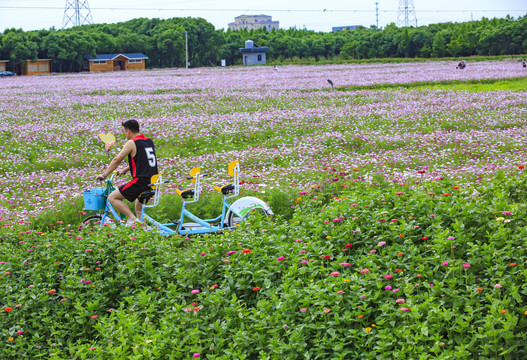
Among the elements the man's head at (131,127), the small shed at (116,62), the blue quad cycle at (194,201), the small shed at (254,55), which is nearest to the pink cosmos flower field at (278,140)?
the blue quad cycle at (194,201)

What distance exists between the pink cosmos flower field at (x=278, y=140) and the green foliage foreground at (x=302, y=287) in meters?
2.27

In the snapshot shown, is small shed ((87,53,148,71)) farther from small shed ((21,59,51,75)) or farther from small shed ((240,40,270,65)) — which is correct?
small shed ((240,40,270,65))

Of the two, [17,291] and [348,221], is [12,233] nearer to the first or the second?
[17,291]

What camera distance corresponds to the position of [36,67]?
308ft

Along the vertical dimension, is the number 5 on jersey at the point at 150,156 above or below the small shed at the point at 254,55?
below

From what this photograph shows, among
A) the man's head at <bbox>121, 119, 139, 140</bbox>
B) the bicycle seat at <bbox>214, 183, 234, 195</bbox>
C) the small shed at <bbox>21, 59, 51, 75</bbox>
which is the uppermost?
the small shed at <bbox>21, 59, 51, 75</bbox>

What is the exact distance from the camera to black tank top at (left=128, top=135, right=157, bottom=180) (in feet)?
25.1

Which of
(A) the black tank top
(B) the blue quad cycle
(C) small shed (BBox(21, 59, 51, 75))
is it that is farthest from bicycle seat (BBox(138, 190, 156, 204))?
(C) small shed (BBox(21, 59, 51, 75))

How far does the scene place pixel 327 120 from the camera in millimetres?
19188

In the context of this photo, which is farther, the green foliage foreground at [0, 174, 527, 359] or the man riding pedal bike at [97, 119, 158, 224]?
the man riding pedal bike at [97, 119, 158, 224]

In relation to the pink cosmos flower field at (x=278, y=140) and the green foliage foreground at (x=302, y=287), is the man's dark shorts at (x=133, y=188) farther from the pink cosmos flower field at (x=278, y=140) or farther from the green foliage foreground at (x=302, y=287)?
the pink cosmos flower field at (x=278, y=140)

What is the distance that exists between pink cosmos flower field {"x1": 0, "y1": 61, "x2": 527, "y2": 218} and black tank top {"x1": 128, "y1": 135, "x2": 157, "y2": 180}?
8.65ft

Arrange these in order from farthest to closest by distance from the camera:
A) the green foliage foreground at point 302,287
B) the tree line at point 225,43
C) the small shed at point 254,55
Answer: the small shed at point 254,55 < the tree line at point 225,43 < the green foliage foreground at point 302,287

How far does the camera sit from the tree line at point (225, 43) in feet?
304
